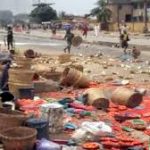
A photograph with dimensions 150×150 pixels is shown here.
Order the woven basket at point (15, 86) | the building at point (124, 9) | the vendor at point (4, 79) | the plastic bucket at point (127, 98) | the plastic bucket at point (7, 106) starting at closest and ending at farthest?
the plastic bucket at point (7, 106), the plastic bucket at point (127, 98), the vendor at point (4, 79), the woven basket at point (15, 86), the building at point (124, 9)

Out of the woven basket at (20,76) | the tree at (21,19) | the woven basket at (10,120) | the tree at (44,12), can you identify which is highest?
the tree at (44,12)

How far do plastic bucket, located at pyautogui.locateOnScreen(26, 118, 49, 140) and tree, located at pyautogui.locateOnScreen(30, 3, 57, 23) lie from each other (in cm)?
9789

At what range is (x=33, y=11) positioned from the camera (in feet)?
361

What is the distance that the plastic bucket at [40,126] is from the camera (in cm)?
1055

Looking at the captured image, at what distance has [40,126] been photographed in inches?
417

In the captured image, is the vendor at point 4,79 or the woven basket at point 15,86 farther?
the woven basket at point 15,86

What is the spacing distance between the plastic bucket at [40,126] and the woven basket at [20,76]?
5.91 metres

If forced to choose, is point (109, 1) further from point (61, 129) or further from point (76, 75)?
point (61, 129)

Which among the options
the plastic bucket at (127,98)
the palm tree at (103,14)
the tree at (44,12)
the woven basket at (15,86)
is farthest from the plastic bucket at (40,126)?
the tree at (44,12)

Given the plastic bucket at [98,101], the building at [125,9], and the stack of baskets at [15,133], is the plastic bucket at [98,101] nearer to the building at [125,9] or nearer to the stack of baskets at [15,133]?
the stack of baskets at [15,133]

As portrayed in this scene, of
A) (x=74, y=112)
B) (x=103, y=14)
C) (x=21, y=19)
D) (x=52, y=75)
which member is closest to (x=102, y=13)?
(x=103, y=14)

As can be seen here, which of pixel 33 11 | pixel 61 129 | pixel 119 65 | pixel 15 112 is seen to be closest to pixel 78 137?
pixel 61 129

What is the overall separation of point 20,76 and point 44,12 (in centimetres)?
9243

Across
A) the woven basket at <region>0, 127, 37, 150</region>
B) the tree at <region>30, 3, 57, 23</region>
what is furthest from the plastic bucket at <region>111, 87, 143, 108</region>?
the tree at <region>30, 3, 57, 23</region>
